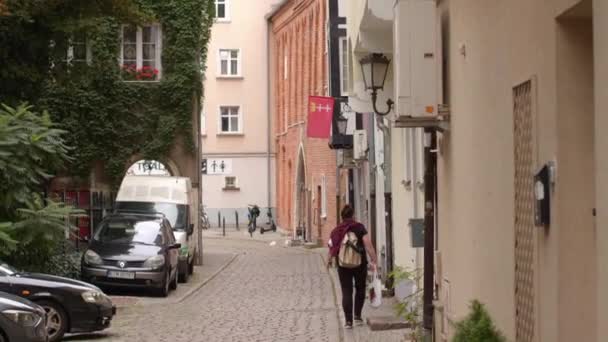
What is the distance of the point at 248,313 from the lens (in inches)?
834

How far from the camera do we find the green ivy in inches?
1332

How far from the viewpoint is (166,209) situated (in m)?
30.8

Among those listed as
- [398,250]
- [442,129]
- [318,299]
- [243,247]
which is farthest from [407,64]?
[243,247]

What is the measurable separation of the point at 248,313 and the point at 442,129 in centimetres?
1091

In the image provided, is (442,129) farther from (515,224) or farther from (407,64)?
(515,224)

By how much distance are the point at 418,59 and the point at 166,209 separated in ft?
68.4

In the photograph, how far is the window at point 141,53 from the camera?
3472 centimetres

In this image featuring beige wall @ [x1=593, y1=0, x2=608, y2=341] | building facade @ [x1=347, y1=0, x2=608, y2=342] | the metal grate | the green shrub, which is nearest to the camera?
beige wall @ [x1=593, y1=0, x2=608, y2=341]

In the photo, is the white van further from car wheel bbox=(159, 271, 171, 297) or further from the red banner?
car wheel bbox=(159, 271, 171, 297)

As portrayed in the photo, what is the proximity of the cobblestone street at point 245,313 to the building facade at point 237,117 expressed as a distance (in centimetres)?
3098

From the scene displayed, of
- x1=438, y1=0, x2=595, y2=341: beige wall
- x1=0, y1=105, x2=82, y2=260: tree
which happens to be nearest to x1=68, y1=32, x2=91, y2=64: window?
x1=0, y1=105, x2=82, y2=260: tree

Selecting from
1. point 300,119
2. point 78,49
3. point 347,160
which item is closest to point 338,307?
point 347,160

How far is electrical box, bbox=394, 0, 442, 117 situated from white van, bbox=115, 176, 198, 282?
19956 millimetres

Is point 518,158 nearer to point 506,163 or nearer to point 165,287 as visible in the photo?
point 506,163
